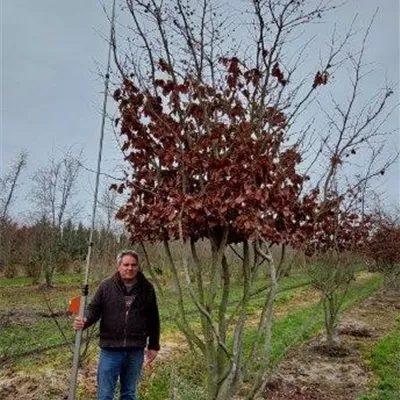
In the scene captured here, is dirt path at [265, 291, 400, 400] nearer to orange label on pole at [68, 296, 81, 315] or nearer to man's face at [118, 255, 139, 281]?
man's face at [118, 255, 139, 281]

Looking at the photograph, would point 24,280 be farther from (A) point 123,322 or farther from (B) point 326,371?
(A) point 123,322

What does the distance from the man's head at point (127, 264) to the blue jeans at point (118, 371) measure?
32.3 inches

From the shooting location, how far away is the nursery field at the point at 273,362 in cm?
713

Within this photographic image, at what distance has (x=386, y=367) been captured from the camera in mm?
8820

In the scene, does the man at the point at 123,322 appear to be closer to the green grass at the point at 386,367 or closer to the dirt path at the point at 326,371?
the dirt path at the point at 326,371

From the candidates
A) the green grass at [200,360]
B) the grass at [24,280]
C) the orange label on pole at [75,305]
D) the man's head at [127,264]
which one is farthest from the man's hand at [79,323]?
the grass at [24,280]

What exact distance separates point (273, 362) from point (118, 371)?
427cm

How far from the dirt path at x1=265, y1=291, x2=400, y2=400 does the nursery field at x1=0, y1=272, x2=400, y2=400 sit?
14 mm

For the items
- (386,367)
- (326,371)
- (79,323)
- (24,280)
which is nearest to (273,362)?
(326,371)

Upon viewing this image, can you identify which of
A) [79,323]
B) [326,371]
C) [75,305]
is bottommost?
[326,371]

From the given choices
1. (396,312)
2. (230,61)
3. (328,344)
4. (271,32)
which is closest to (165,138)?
(230,61)

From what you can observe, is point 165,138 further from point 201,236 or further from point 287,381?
point 287,381

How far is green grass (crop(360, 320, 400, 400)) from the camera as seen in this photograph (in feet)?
23.5

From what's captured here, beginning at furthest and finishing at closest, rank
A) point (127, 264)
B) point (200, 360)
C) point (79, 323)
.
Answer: point (200, 360), point (127, 264), point (79, 323)
